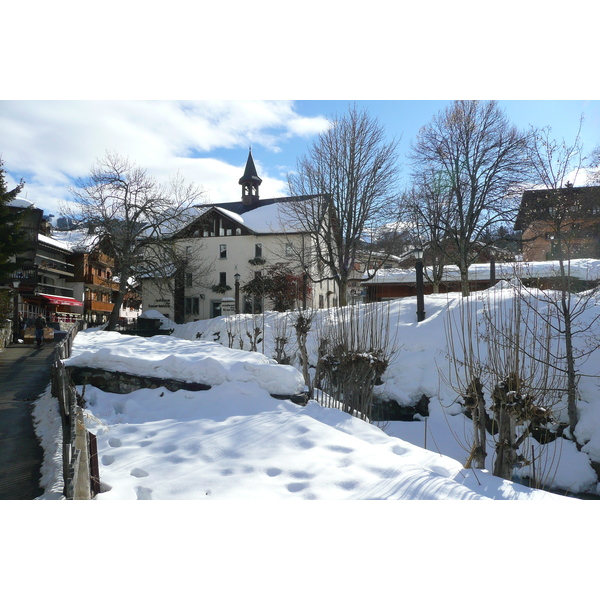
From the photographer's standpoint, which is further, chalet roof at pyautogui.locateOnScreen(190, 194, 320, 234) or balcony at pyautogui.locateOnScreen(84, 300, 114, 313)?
balcony at pyautogui.locateOnScreen(84, 300, 114, 313)

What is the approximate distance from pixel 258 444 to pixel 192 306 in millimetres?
29659

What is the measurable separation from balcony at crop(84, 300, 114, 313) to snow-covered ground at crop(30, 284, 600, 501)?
36086mm

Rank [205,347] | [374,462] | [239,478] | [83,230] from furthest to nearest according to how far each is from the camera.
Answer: [83,230] < [205,347] < [374,462] < [239,478]

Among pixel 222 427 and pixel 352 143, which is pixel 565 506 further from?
pixel 352 143

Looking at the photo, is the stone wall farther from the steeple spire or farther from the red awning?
the steeple spire

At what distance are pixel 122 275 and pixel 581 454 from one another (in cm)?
1960

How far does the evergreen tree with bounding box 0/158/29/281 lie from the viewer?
14038 millimetres

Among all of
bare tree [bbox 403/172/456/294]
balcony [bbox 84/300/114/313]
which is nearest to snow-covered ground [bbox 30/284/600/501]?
bare tree [bbox 403/172/456/294]

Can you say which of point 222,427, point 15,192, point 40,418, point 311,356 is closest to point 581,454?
point 222,427

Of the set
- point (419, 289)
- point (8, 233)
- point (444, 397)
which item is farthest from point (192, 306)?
point (444, 397)

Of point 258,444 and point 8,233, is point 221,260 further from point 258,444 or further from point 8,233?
point 258,444

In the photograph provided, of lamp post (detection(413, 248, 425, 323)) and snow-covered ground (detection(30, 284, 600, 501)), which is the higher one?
lamp post (detection(413, 248, 425, 323))

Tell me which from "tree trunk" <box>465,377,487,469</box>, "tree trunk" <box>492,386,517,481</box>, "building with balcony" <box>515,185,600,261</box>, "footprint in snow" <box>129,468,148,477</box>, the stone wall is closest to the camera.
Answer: "footprint in snow" <box>129,468,148,477</box>

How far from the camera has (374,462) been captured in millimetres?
4551
